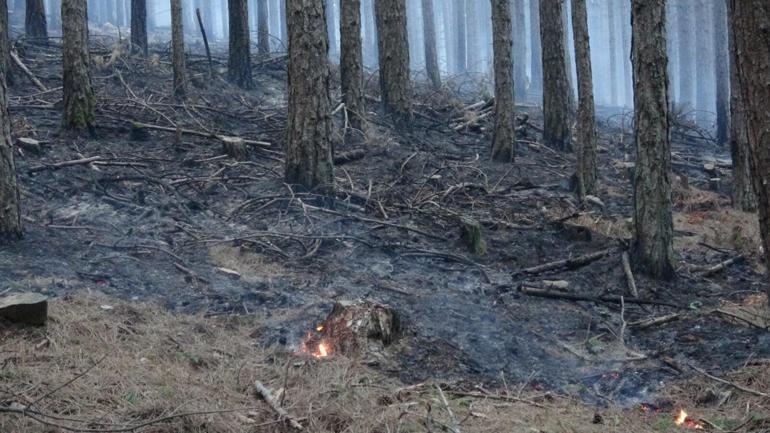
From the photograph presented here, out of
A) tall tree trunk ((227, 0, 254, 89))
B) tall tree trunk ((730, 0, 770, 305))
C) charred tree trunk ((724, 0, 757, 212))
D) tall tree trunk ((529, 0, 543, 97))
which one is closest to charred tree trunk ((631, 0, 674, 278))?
charred tree trunk ((724, 0, 757, 212))

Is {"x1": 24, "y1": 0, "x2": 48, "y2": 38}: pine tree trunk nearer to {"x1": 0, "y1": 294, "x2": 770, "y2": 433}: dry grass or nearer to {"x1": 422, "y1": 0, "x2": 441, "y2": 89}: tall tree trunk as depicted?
{"x1": 422, "y1": 0, "x2": 441, "y2": 89}: tall tree trunk

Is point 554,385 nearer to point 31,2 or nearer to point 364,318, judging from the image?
point 364,318

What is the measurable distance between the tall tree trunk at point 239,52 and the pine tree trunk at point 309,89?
6.80m

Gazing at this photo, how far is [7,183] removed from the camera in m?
7.20

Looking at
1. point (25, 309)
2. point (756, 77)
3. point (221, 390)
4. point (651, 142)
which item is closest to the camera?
point (756, 77)

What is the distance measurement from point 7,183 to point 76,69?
448 cm

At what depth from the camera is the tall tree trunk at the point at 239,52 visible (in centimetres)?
1634

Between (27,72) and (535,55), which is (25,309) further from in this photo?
(535,55)

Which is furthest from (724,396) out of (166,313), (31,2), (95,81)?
(31,2)

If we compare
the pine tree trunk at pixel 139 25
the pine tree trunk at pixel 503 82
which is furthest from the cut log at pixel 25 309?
the pine tree trunk at pixel 139 25

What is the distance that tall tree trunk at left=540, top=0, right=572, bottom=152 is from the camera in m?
14.7

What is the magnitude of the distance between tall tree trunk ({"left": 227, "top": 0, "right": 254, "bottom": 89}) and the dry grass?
11.1 m

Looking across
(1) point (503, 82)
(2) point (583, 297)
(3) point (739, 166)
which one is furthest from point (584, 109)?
(2) point (583, 297)

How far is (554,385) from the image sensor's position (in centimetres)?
598
